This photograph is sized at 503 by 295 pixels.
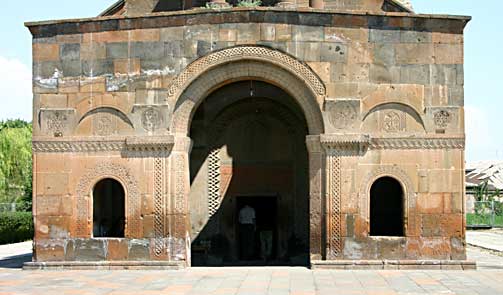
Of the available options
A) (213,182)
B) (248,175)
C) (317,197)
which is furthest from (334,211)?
(213,182)

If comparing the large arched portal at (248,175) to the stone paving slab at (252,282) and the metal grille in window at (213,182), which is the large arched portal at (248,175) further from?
the stone paving slab at (252,282)

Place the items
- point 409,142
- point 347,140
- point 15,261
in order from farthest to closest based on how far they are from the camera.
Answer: point 15,261
point 409,142
point 347,140

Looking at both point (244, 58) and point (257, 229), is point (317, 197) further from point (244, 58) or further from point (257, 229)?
point (257, 229)

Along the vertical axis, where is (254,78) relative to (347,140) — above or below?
above

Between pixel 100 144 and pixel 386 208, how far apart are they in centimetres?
687

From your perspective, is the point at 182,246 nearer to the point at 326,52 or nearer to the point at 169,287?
the point at 169,287

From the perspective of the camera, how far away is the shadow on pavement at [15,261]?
60.2 feet

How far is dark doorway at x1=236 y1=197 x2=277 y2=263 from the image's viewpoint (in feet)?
66.3

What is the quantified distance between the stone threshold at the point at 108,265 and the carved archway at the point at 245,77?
2818mm

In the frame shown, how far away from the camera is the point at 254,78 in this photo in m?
17.1

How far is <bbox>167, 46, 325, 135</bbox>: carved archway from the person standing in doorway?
12.0 feet

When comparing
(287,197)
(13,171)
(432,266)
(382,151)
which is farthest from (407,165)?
(13,171)

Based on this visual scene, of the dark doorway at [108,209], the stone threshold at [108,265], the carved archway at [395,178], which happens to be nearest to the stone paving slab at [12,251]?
the dark doorway at [108,209]

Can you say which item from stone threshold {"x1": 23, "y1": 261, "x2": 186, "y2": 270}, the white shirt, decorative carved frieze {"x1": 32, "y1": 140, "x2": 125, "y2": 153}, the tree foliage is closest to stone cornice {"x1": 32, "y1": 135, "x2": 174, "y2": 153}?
decorative carved frieze {"x1": 32, "y1": 140, "x2": 125, "y2": 153}
